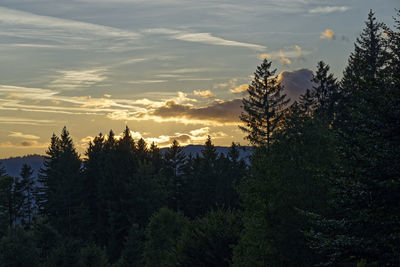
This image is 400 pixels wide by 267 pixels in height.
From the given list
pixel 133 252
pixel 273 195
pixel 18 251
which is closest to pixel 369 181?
pixel 273 195

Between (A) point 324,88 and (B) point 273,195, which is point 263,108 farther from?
(B) point 273,195

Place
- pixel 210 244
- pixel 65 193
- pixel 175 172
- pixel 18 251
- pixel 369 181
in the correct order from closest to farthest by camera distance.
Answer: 1. pixel 369 181
2. pixel 210 244
3. pixel 18 251
4. pixel 65 193
5. pixel 175 172

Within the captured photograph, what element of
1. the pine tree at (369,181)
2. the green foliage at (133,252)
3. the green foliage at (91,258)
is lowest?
the green foliage at (133,252)

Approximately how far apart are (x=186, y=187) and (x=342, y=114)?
42.3 m

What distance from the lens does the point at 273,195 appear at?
99.1 feet

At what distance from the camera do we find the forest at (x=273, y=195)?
64.7 ft

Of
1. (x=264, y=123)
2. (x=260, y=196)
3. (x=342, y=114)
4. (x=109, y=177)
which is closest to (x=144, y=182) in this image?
(x=109, y=177)

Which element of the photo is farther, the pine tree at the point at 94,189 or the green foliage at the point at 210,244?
the pine tree at the point at 94,189

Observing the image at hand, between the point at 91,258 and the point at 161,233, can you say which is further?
the point at 161,233

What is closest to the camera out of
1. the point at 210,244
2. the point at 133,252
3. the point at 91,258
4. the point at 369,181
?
the point at 369,181

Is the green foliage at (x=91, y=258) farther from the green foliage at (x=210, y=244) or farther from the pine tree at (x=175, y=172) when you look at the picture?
the pine tree at (x=175, y=172)

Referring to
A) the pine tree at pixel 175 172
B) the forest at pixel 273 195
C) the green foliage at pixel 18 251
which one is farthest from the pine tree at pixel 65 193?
the green foliage at pixel 18 251

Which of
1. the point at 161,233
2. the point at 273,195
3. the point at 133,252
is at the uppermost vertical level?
the point at 273,195

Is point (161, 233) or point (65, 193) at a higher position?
point (65, 193)
